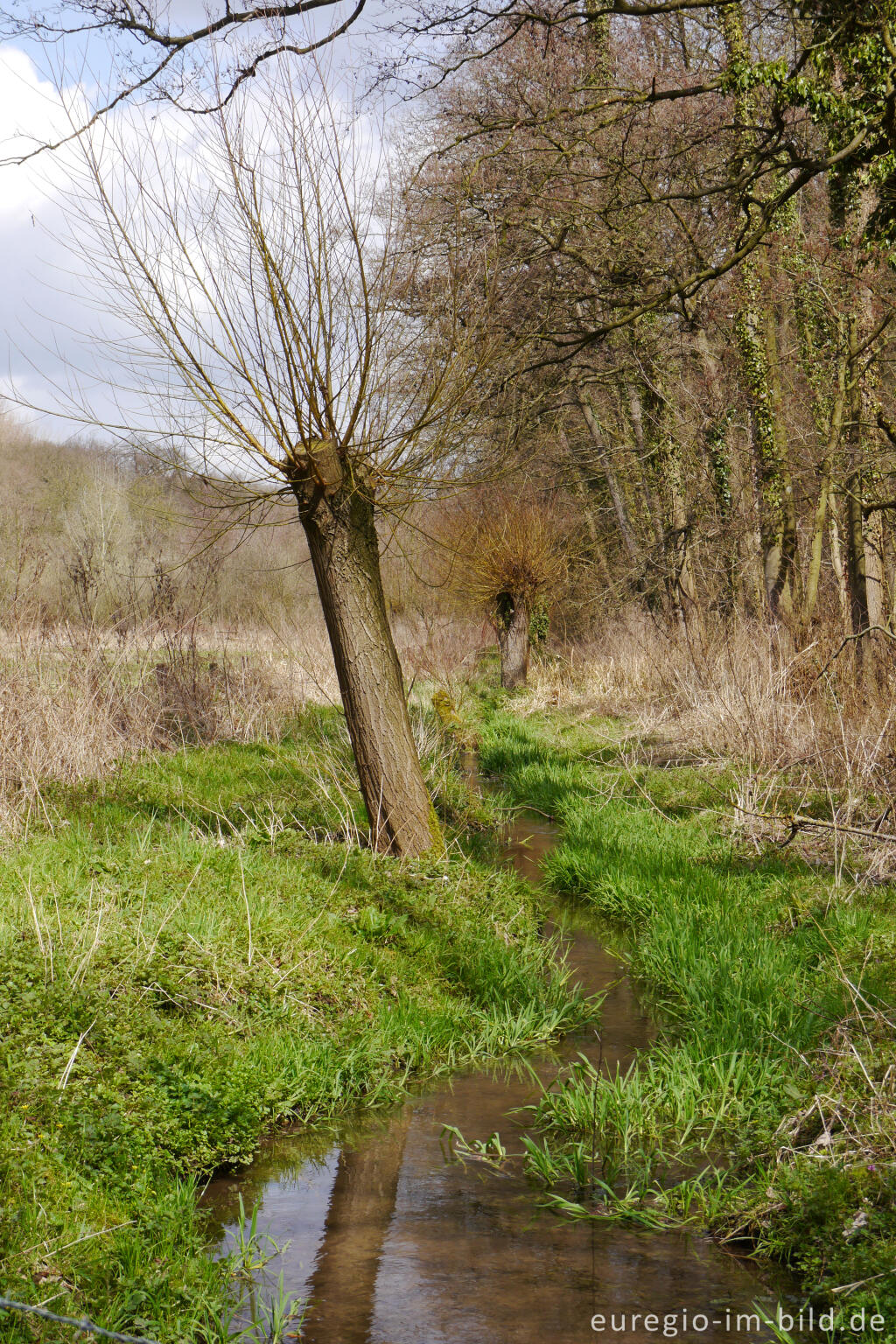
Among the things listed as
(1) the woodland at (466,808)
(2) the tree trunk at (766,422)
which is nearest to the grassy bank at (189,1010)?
(1) the woodland at (466,808)

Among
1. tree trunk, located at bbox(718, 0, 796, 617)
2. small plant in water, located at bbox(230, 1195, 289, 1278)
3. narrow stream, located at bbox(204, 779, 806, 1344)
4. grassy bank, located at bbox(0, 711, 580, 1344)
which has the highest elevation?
tree trunk, located at bbox(718, 0, 796, 617)

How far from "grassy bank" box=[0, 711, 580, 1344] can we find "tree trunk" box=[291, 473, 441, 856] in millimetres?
305

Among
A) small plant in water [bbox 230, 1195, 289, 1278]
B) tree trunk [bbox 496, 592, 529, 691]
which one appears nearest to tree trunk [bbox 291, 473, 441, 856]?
small plant in water [bbox 230, 1195, 289, 1278]

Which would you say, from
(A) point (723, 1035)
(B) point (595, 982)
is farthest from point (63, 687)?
(A) point (723, 1035)

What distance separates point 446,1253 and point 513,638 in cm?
1616

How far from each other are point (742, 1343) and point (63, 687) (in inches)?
286

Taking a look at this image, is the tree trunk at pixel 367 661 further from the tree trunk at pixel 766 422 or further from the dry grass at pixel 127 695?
the tree trunk at pixel 766 422

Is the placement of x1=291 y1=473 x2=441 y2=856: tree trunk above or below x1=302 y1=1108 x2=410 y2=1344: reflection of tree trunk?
above

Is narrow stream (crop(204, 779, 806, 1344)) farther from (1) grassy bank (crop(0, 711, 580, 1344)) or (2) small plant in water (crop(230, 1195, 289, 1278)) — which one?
(1) grassy bank (crop(0, 711, 580, 1344))

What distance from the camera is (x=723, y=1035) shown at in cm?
441

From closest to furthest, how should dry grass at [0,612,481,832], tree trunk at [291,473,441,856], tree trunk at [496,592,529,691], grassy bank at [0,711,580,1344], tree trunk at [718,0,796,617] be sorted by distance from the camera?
grassy bank at [0,711,580,1344]
tree trunk at [291,473,441,856]
dry grass at [0,612,481,832]
tree trunk at [718,0,796,617]
tree trunk at [496,592,529,691]

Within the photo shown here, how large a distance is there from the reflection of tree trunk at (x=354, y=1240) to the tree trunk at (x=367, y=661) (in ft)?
9.53

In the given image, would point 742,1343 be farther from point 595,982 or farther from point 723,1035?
point 595,982

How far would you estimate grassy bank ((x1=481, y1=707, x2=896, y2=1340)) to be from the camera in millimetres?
2998
